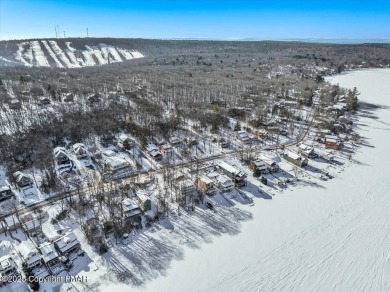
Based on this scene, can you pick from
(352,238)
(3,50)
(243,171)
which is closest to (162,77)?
(243,171)

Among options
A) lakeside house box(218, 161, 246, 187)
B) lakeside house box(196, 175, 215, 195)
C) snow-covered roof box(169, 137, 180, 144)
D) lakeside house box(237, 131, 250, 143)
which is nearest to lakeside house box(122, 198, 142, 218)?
lakeside house box(196, 175, 215, 195)

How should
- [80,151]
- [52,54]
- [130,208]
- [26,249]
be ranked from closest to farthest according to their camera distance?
[26,249] → [130,208] → [80,151] → [52,54]

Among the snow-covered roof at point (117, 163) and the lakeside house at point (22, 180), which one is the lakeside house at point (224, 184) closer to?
the snow-covered roof at point (117, 163)

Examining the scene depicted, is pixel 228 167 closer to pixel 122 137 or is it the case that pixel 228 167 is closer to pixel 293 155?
pixel 293 155

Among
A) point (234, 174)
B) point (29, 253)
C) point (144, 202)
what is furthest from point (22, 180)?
point (234, 174)

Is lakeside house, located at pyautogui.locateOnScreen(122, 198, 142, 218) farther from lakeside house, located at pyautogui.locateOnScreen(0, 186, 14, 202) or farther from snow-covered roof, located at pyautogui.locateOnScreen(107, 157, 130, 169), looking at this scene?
lakeside house, located at pyautogui.locateOnScreen(0, 186, 14, 202)
